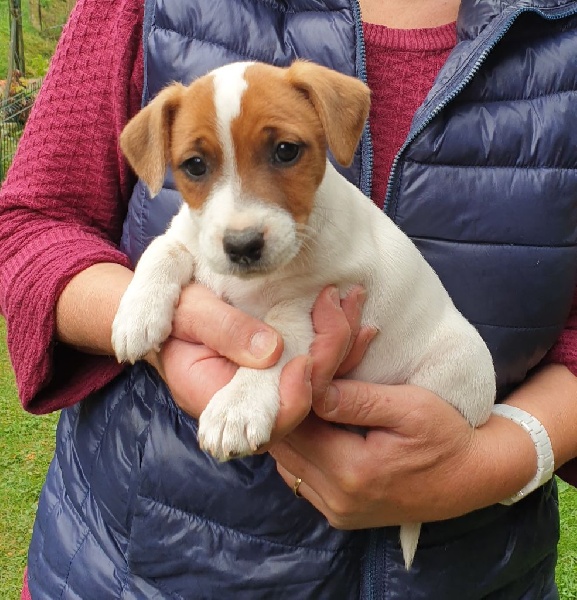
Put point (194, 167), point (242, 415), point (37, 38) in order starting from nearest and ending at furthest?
point (242, 415) < point (194, 167) < point (37, 38)

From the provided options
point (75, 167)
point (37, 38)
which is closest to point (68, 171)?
point (75, 167)

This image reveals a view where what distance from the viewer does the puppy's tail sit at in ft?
6.21

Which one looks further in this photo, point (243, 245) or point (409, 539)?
point (409, 539)

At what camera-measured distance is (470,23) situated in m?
1.97

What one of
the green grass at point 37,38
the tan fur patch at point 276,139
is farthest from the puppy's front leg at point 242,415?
the green grass at point 37,38

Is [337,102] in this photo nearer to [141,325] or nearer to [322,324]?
[322,324]

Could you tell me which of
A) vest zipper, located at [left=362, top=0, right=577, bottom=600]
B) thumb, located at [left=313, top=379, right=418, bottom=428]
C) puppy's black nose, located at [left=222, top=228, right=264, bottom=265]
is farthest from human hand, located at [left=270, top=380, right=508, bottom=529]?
puppy's black nose, located at [left=222, top=228, right=264, bottom=265]

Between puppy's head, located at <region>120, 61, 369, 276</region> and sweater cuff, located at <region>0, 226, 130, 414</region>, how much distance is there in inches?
10.9

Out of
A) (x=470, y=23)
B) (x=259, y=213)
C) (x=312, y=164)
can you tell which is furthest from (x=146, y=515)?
(x=470, y=23)

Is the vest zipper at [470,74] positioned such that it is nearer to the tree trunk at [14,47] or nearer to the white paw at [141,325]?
the white paw at [141,325]

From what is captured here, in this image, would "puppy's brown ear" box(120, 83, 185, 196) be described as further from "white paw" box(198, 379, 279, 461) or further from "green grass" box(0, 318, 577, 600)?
"green grass" box(0, 318, 577, 600)

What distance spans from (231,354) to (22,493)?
150 inches

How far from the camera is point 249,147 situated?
1754mm

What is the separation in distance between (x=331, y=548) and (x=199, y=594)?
0.38m
